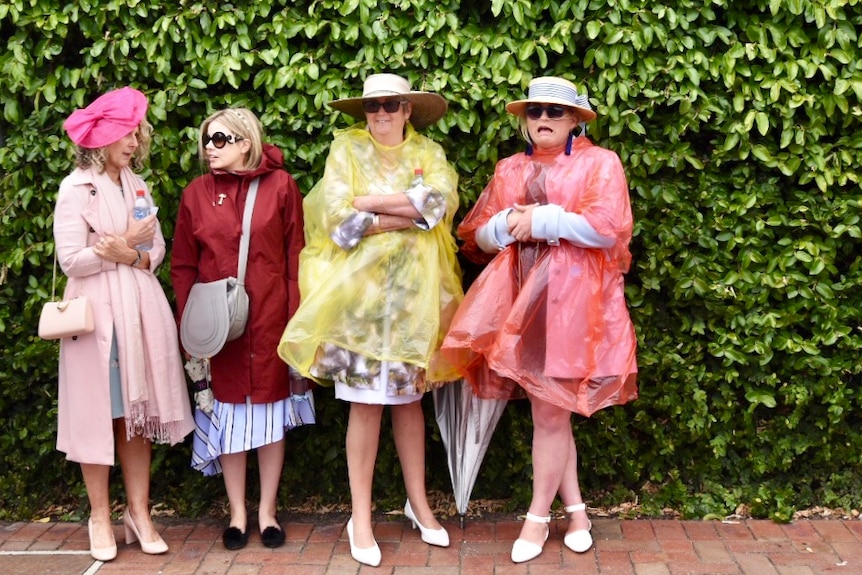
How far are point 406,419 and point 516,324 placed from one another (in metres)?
0.68

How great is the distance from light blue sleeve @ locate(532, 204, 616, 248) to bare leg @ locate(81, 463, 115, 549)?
2.01 metres

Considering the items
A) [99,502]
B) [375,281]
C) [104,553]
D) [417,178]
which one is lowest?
[104,553]

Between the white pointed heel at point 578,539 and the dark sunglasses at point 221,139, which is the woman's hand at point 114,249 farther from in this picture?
the white pointed heel at point 578,539

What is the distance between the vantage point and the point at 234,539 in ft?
14.4

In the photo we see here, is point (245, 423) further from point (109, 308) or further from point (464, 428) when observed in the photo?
point (464, 428)

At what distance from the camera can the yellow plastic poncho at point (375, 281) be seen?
161 inches

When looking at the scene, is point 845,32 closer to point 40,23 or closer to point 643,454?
point 643,454

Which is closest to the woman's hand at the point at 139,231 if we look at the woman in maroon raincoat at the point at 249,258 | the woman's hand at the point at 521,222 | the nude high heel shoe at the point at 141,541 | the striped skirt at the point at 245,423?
the woman in maroon raincoat at the point at 249,258

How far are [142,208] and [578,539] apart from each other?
2216 millimetres

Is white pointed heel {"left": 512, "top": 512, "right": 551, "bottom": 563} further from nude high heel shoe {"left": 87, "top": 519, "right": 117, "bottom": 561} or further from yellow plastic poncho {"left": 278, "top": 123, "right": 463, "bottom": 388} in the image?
nude high heel shoe {"left": 87, "top": 519, "right": 117, "bottom": 561}

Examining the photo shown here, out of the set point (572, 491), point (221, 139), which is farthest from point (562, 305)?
point (221, 139)

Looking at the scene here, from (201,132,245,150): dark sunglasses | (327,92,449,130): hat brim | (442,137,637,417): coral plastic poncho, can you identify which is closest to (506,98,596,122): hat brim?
(442,137,637,417): coral plastic poncho

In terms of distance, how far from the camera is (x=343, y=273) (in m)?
4.11

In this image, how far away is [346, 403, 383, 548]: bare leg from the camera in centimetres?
425
